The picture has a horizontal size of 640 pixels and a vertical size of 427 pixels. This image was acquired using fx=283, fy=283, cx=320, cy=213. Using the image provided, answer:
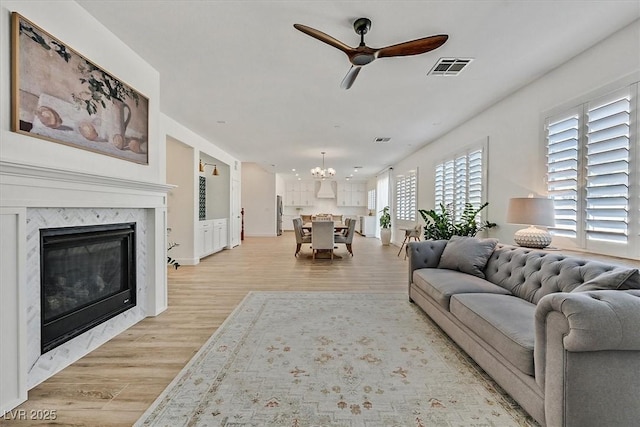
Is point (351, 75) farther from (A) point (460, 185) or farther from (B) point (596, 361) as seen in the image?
(A) point (460, 185)

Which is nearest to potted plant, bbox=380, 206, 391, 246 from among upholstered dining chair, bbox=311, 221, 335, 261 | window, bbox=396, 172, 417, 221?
window, bbox=396, 172, 417, 221

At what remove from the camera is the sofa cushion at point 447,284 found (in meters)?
2.45

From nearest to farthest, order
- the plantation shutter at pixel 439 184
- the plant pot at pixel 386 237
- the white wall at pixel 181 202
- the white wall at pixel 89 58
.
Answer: the white wall at pixel 89 58
the white wall at pixel 181 202
the plantation shutter at pixel 439 184
the plant pot at pixel 386 237

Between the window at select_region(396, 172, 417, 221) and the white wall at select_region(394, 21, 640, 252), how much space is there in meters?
2.43

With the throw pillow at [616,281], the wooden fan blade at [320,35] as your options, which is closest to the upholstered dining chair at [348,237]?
the wooden fan blade at [320,35]

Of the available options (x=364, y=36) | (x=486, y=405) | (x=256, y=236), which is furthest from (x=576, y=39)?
(x=256, y=236)

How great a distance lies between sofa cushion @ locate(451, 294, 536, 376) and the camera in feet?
5.14

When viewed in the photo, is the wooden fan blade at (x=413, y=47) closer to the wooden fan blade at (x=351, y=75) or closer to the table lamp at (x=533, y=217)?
the wooden fan blade at (x=351, y=75)

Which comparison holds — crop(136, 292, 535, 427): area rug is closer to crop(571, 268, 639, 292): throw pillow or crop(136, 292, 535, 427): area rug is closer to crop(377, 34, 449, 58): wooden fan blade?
crop(571, 268, 639, 292): throw pillow

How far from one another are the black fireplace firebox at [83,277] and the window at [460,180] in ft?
15.8

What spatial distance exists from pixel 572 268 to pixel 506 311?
618mm

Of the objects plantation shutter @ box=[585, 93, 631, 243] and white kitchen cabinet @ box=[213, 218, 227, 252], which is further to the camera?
white kitchen cabinet @ box=[213, 218, 227, 252]

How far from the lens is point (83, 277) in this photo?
229cm

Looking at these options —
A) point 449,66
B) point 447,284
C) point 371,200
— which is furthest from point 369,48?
point 371,200
